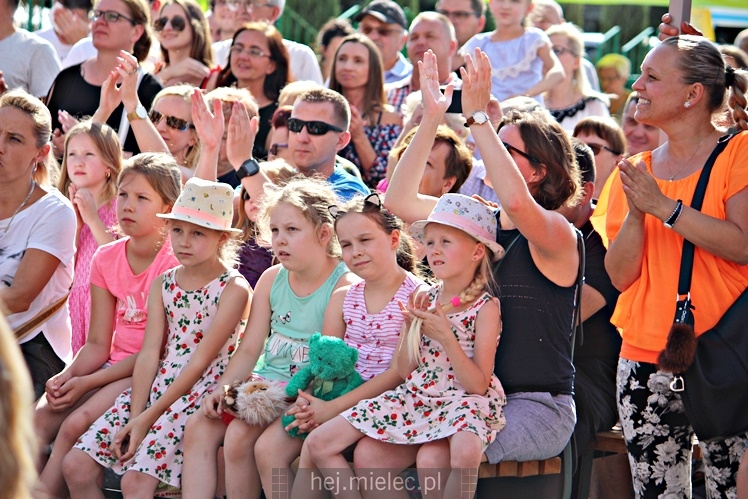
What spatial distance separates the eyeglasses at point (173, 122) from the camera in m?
5.80

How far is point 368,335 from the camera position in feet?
13.6

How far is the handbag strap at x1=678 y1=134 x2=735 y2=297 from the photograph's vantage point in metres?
3.66

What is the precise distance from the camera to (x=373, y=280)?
4.17 meters

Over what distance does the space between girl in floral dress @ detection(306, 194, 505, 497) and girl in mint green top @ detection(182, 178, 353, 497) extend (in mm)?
532

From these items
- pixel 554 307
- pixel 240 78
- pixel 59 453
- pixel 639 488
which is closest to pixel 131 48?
pixel 240 78

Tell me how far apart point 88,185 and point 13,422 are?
3934 millimetres

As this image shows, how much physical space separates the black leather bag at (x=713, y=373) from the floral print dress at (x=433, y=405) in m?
0.62

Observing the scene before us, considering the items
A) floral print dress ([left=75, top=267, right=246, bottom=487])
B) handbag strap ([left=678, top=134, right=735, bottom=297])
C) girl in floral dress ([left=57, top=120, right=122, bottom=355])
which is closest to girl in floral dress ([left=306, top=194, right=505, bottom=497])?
handbag strap ([left=678, top=134, right=735, bottom=297])

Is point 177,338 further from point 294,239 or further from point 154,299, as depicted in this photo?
point 294,239

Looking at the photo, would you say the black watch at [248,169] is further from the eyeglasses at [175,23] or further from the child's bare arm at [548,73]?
the child's bare arm at [548,73]

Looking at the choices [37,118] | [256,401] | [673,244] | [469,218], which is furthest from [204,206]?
[673,244]

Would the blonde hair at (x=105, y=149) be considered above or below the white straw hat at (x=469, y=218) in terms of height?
below

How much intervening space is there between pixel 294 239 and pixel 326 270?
206mm

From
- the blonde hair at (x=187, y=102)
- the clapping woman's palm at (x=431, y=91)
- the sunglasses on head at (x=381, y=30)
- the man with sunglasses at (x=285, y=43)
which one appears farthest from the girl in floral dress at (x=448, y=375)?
the sunglasses on head at (x=381, y=30)
